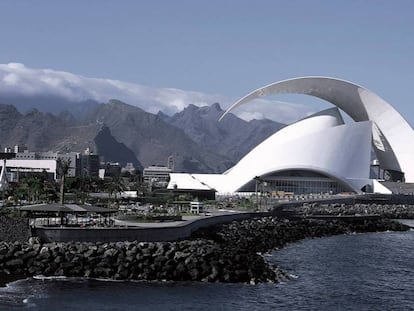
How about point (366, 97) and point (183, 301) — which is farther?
point (366, 97)

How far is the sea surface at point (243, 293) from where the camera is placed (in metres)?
21.4

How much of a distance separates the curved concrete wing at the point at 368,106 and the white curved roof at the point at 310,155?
212 centimetres

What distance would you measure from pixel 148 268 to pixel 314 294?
5.49 metres

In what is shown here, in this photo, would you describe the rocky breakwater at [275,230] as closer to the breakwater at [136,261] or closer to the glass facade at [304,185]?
the breakwater at [136,261]

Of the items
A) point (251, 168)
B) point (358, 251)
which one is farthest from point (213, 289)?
point (251, 168)

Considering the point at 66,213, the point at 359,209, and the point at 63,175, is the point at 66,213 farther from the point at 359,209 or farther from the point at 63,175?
the point at 359,209

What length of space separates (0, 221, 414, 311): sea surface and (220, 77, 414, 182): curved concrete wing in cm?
4735

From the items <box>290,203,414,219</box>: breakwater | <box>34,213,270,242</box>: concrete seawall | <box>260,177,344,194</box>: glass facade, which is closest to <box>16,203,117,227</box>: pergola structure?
<box>34,213,270,242</box>: concrete seawall

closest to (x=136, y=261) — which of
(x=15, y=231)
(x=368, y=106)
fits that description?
(x=15, y=231)

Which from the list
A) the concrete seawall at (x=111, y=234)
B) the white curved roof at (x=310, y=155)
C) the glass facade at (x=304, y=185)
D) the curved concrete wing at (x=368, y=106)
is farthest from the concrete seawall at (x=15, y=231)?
the curved concrete wing at (x=368, y=106)

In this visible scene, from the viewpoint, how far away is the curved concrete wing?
76.8m

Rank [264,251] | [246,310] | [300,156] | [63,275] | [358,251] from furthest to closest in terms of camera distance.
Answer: [300,156], [358,251], [264,251], [63,275], [246,310]

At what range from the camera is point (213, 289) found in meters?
23.8

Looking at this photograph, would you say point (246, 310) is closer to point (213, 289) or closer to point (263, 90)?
point (213, 289)
